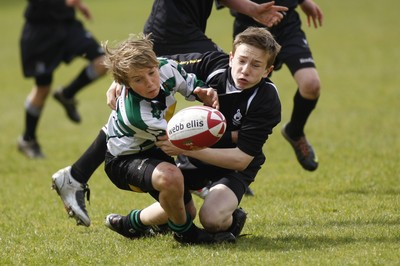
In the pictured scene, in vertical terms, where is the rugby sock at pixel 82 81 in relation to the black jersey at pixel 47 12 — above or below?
below

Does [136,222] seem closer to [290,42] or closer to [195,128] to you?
[195,128]

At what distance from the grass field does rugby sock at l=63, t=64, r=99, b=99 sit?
67cm

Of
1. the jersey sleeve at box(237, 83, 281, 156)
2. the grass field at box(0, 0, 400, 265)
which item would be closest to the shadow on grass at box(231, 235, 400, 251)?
the grass field at box(0, 0, 400, 265)

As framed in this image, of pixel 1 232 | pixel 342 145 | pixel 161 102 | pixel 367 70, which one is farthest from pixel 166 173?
pixel 367 70

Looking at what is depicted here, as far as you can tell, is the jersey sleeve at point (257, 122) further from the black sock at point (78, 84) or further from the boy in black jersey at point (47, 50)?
the black sock at point (78, 84)

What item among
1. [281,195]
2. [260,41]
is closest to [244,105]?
[260,41]

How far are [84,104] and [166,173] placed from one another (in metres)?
9.04

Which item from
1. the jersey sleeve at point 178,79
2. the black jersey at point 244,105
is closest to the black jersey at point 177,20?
the black jersey at point 244,105

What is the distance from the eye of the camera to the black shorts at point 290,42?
21.9ft

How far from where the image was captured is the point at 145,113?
4.74 metres

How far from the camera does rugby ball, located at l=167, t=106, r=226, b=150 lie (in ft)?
14.9

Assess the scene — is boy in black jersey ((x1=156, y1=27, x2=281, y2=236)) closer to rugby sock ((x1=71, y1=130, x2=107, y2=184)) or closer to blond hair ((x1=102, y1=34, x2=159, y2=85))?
blond hair ((x1=102, y1=34, x2=159, y2=85))

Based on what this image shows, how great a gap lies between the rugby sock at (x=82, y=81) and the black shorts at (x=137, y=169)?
447 cm

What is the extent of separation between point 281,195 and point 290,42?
1.27m
